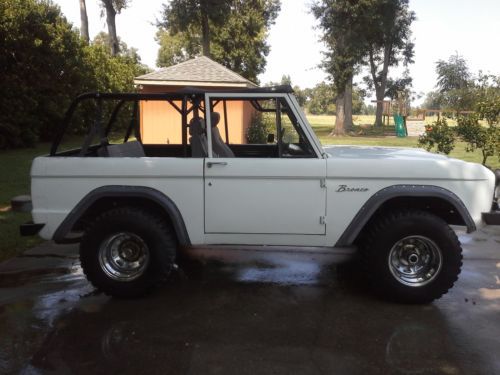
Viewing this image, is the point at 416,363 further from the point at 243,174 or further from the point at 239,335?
the point at 243,174

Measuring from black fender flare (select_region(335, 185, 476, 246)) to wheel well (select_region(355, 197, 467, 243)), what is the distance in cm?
8

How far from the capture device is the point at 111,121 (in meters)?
5.13

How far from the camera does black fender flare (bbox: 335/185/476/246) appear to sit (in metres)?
3.96

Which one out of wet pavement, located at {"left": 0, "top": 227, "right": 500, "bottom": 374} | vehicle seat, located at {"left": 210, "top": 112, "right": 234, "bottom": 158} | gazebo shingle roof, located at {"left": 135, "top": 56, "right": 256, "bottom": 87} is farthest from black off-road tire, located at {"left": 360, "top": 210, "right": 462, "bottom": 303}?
gazebo shingle roof, located at {"left": 135, "top": 56, "right": 256, "bottom": 87}

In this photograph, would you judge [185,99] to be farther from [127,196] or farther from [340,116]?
[340,116]

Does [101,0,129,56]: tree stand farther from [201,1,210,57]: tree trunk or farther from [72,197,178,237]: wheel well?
[72,197,178,237]: wheel well

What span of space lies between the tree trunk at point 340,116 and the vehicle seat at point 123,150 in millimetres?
24102

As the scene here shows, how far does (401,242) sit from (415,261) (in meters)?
0.24

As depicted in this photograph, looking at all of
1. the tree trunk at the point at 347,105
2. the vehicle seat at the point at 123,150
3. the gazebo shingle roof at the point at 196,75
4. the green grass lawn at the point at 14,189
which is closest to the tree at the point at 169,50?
the tree trunk at the point at 347,105

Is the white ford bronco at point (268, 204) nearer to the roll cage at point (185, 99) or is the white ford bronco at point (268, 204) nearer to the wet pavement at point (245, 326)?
the roll cage at point (185, 99)

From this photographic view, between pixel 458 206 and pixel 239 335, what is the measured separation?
6.97 feet

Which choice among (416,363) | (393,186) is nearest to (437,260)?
(393,186)

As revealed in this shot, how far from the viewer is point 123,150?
4805mm

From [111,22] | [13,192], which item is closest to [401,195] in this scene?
[13,192]
